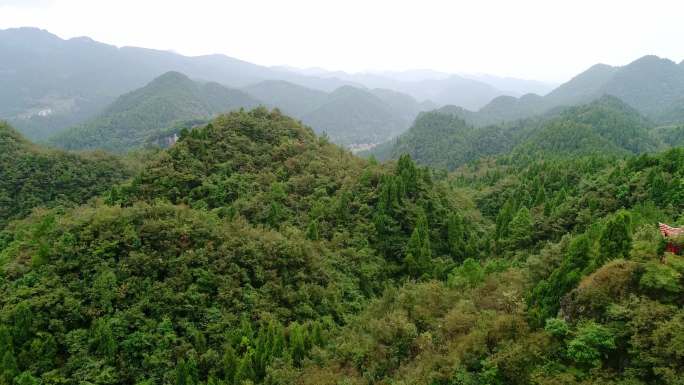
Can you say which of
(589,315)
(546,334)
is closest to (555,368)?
(546,334)

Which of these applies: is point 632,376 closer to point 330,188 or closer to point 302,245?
point 302,245

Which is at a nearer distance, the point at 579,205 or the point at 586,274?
the point at 586,274

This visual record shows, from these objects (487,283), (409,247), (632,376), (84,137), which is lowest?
(84,137)

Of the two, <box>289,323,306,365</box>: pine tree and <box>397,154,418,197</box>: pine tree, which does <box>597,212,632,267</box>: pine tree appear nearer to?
<box>289,323,306,365</box>: pine tree

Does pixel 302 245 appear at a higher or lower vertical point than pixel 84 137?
higher

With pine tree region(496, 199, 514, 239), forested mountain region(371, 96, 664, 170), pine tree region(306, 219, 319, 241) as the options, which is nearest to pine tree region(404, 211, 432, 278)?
pine tree region(496, 199, 514, 239)

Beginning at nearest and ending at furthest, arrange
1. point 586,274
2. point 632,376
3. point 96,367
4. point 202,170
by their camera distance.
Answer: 1. point 632,376
2. point 586,274
3. point 96,367
4. point 202,170
